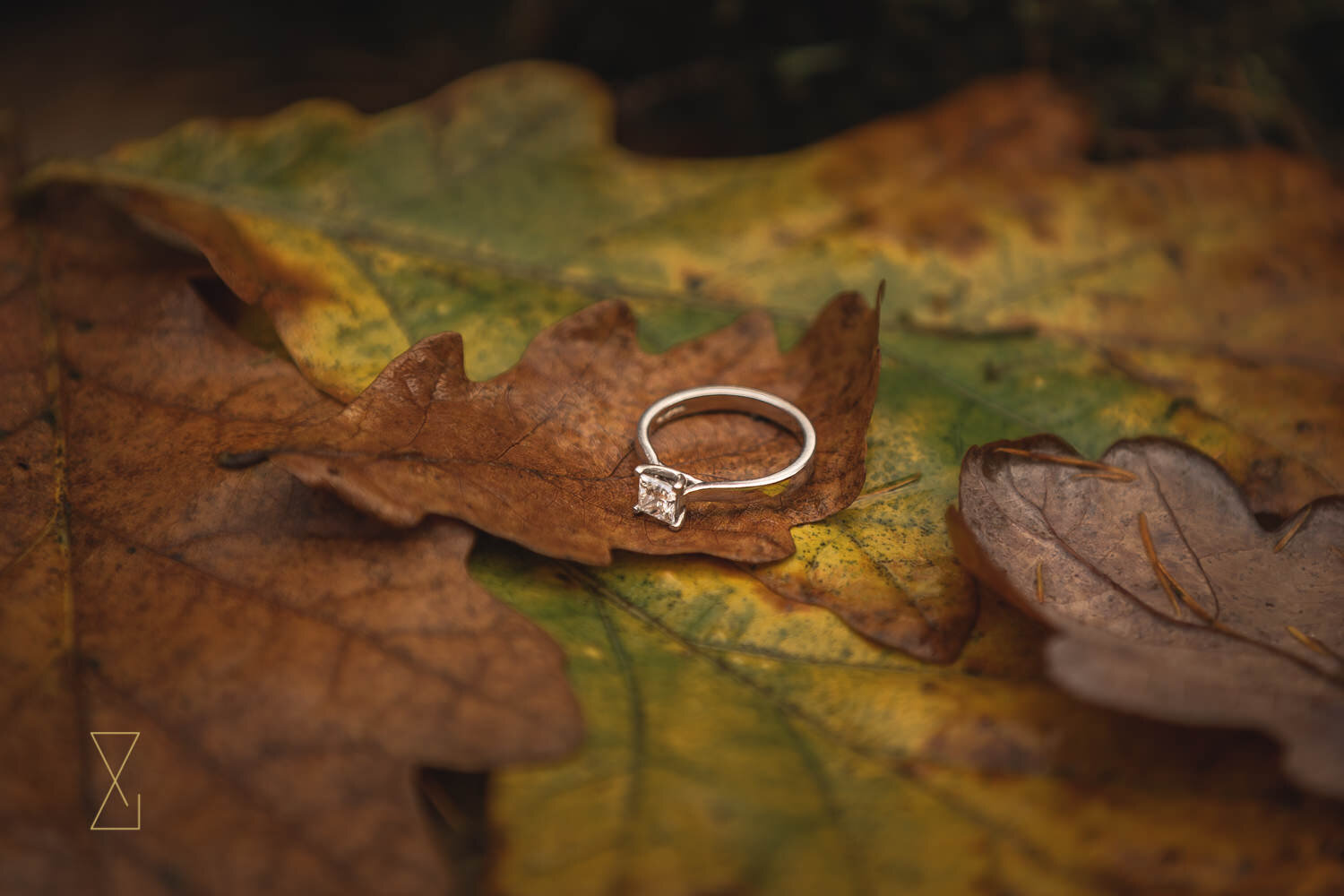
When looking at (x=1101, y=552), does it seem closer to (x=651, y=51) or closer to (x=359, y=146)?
(x=359, y=146)

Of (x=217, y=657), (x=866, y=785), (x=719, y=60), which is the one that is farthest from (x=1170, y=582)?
(x=719, y=60)

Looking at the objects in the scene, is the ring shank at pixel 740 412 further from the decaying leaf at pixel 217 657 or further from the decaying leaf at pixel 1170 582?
the decaying leaf at pixel 217 657

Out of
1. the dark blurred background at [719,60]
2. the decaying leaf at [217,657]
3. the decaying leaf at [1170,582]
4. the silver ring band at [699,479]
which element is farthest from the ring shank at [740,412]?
the dark blurred background at [719,60]

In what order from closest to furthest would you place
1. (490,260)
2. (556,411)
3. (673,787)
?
(673,787) → (556,411) → (490,260)

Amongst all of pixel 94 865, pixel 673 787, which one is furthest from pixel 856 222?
Answer: pixel 94 865

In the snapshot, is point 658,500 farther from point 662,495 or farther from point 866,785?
point 866,785
